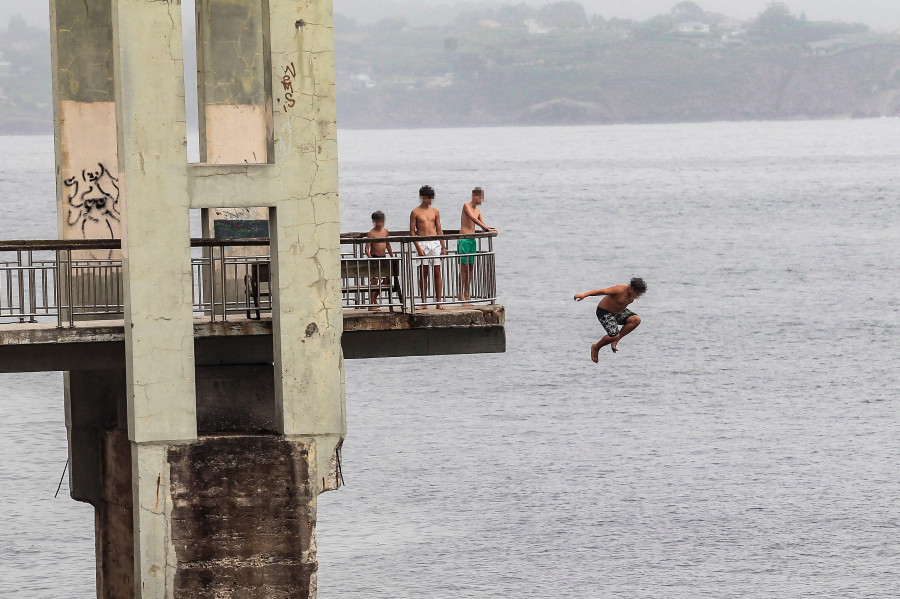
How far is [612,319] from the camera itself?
20188mm

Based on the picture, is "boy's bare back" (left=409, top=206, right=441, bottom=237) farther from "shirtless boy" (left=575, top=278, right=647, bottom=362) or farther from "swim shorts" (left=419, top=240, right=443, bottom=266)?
"shirtless boy" (left=575, top=278, right=647, bottom=362)

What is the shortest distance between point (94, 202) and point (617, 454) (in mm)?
23713

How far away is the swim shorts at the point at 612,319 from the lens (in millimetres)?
20062

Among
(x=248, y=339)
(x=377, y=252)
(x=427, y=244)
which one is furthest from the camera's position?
(x=377, y=252)

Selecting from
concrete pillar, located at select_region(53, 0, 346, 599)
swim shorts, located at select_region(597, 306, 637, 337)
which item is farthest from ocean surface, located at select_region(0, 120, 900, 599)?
concrete pillar, located at select_region(53, 0, 346, 599)

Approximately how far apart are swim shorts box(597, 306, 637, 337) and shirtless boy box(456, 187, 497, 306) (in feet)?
6.83

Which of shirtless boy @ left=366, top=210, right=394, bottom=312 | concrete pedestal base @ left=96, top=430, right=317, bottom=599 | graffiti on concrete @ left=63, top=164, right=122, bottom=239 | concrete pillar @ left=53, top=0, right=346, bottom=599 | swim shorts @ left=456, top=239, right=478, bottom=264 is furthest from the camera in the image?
graffiti on concrete @ left=63, top=164, right=122, bottom=239

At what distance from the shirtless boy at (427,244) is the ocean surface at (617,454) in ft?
36.2

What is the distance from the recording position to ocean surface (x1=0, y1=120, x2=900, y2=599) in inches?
1205

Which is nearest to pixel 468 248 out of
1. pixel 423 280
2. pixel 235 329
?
pixel 423 280

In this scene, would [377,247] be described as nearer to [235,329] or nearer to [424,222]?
[424,222]

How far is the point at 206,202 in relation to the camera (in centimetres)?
1579

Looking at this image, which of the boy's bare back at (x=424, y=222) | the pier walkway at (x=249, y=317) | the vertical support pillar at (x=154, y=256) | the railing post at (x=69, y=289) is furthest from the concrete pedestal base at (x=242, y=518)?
the boy's bare back at (x=424, y=222)

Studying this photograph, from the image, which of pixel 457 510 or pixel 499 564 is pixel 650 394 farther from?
pixel 499 564
